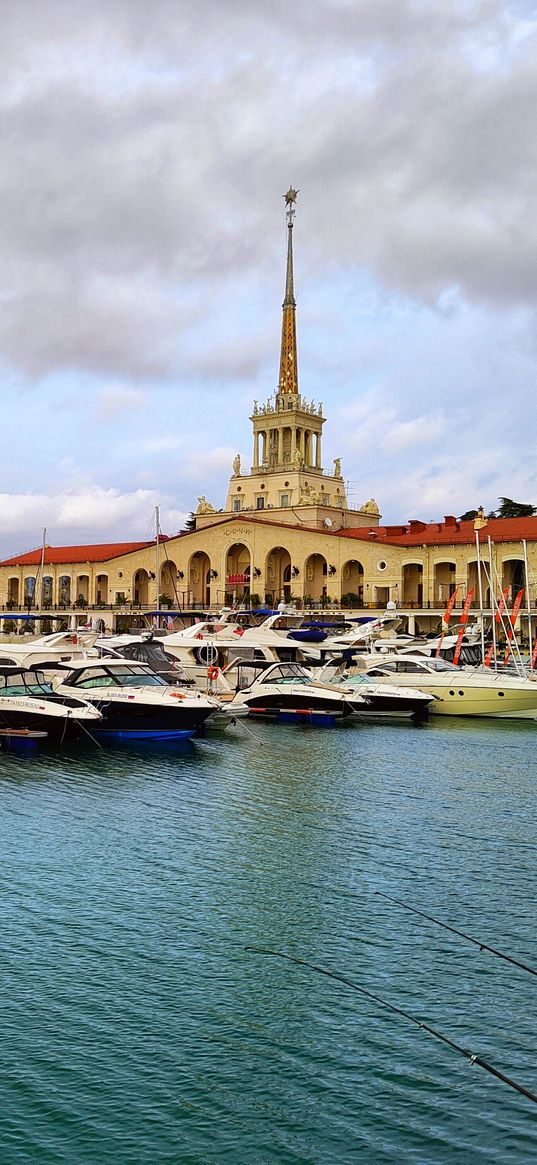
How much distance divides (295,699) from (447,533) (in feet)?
148

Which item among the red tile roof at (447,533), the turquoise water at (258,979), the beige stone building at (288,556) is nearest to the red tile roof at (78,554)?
the beige stone building at (288,556)

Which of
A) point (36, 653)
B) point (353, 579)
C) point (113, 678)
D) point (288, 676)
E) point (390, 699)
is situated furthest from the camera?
point (353, 579)

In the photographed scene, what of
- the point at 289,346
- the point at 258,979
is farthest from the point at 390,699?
the point at 289,346

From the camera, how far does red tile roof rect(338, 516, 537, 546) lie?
7762 centimetres

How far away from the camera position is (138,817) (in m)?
22.2

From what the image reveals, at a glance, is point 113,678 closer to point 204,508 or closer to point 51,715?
point 51,715

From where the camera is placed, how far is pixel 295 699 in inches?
1596

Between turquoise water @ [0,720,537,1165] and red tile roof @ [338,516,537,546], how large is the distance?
55.2m

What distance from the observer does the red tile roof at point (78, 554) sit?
100506 mm

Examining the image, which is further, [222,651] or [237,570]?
[237,570]

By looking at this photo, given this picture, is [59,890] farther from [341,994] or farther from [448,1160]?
[448,1160]

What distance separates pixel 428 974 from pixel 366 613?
69238 mm

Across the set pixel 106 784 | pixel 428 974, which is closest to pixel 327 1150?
pixel 428 974

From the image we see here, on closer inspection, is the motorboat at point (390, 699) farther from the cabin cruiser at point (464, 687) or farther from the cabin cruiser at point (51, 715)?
the cabin cruiser at point (51, 715)
